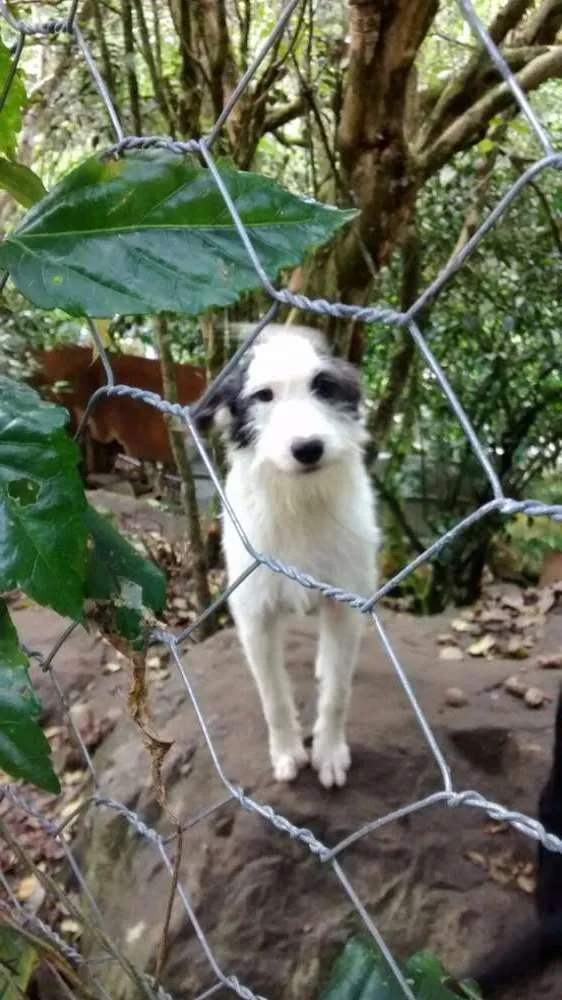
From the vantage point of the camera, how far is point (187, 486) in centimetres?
257

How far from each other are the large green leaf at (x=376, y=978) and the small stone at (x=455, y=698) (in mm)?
1303

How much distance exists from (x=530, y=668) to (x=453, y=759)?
57 cm

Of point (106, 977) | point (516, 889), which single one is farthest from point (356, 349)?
point (106, 977)

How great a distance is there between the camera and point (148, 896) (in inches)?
65.4

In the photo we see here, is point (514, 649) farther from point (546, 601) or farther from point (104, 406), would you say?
point (104, 406)

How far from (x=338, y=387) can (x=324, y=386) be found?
0.04m

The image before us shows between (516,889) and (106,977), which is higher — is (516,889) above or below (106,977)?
above

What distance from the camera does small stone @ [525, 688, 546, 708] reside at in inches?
83.7

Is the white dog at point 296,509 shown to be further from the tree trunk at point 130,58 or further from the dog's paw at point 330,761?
the tree trunk at point 130,58

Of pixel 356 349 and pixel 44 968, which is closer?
pixel 44 968

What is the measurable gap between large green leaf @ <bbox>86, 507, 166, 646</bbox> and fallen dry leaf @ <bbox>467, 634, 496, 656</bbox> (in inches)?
76.7

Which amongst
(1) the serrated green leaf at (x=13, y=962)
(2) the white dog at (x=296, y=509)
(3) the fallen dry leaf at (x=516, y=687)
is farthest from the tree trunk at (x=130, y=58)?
(1) the serrated green leaf at (x=13, y=962)

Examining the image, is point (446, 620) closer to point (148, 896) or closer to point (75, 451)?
point (148, 896)

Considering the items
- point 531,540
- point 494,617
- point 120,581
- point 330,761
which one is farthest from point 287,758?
point 531,540
